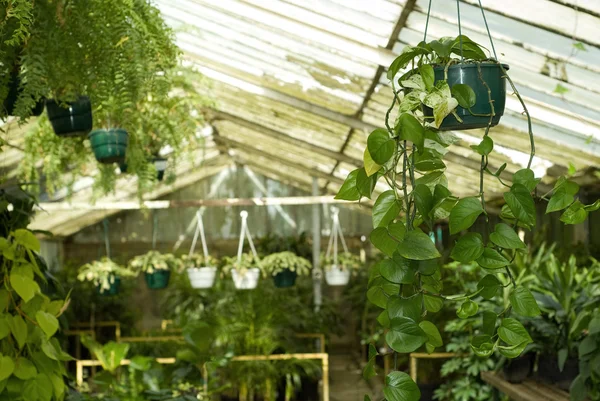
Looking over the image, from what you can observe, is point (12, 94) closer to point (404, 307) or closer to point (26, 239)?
point (26, 239)

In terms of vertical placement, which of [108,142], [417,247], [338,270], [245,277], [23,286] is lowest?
[338,270]

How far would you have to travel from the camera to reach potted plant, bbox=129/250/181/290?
7637mm

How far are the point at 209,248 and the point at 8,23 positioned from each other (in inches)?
443

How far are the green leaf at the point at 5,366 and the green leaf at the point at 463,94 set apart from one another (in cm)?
142

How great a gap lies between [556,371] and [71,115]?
251cm

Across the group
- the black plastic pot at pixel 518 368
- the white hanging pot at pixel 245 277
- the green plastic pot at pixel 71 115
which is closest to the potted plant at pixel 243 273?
the white hanging pot at pixel 245 277

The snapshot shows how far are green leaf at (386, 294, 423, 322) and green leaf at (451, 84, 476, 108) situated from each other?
330 millimetres

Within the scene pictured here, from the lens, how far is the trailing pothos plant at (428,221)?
1.18m

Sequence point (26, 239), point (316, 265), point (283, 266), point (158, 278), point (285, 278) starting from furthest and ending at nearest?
1. point (316, 265)
2. point (285, 278)
3. point (158, 278)
4. point (283, 266)
5. point (26, 239)

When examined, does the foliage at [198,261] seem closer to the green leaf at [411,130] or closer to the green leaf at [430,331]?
the green leaf at [430,331]

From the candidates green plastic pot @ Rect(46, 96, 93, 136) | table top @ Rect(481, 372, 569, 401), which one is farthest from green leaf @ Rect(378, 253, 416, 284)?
table top @ Rect(481, 372, 569, 401)

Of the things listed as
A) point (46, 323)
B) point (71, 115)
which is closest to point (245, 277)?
point (71, 115)

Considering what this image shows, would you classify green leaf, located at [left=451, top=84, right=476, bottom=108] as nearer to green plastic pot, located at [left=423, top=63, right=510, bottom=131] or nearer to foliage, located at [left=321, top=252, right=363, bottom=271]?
green plastic pot, located at [left=423, top=63, right=510, bottom=131]

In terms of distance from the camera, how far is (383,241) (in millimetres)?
1262
